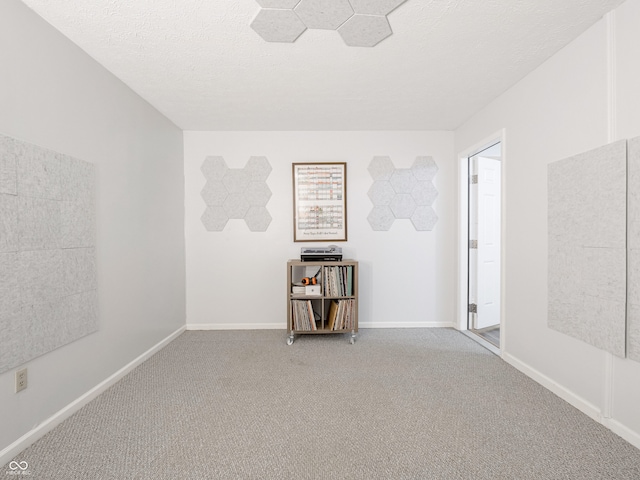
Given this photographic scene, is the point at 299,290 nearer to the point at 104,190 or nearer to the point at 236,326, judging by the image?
the point at 236,326

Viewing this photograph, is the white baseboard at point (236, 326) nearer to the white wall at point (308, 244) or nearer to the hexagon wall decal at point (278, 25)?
the white wall at point (308, 244)

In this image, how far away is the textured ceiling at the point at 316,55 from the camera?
1.67 metres

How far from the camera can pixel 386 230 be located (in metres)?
3.61

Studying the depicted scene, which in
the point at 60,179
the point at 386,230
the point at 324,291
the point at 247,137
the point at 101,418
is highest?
the point at 247,137

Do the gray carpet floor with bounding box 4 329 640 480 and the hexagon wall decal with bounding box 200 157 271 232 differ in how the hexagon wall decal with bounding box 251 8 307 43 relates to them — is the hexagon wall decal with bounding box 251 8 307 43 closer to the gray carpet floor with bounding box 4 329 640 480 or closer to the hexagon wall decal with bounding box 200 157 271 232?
the hexagon wall decal with bounding box 200 157 271 232

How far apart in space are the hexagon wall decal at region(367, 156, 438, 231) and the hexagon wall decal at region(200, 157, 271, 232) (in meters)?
1.22

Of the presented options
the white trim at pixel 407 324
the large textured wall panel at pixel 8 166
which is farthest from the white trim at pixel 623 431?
the large textured wall panel at pixel 8 166

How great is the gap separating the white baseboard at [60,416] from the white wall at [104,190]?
0.03 m

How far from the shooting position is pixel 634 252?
1.55 metres

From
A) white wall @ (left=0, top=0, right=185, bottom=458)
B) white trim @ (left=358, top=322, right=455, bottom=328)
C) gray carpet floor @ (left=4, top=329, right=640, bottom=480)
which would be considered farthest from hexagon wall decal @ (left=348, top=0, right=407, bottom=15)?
white trim @ (left=358, top=322, right=455, bottom=328)

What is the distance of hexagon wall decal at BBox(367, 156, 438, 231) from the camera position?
141 inches

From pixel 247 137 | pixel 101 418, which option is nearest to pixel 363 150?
pixel 247 137

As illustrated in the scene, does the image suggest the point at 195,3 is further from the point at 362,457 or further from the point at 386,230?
the point at 386,230

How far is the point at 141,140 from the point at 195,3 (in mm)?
1471
